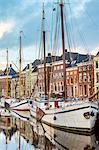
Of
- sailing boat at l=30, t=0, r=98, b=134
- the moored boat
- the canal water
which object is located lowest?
the canal water

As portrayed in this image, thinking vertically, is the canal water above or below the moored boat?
below

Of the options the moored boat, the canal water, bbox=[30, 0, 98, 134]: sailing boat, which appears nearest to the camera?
the canal water

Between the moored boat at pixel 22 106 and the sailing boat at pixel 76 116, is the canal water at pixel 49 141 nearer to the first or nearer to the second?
the sailing boat at pixel 76 116

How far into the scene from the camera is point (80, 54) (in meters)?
100

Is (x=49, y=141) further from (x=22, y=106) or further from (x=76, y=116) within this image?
(x=22, y=106)

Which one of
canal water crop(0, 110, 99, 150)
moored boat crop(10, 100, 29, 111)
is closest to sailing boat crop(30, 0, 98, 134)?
canal water crop(0, 110, 99, 150)

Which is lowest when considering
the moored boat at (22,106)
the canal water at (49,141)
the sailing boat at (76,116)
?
the canal water at (49,141)

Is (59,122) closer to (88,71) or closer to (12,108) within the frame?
(12,108)

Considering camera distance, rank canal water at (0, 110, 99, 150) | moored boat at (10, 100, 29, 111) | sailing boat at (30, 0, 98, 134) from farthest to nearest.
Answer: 1. moored boat at (10, 100, 29, 111)
2. sailing boat at (30, 0, 98, 134)
3. canal water at (0, 110, 99, 150)

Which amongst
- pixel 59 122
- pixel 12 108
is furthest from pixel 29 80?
pixel 59 122

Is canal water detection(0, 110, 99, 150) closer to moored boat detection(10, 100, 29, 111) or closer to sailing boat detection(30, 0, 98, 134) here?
sailing boat detection(30, 0, 98, 134)

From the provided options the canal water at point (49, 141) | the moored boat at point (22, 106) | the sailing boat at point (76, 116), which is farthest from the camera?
the moored boat at point (22, 106)

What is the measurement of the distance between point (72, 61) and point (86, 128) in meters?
63.3

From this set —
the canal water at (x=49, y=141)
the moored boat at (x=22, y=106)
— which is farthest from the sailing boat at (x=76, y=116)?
the moored boat at (x=22, y=106)
